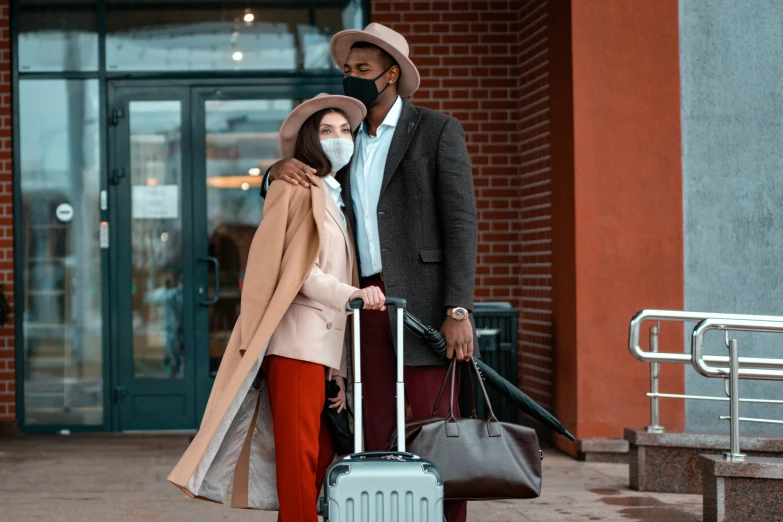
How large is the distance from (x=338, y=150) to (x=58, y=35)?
506 cm

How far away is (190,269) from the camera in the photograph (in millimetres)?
8312

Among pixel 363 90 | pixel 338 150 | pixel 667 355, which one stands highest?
pixel 363 90

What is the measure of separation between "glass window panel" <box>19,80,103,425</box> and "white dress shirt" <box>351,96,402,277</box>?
15.1 ft

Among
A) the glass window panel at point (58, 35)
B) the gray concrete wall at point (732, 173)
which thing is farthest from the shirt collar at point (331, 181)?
the glass window panel at point (58, 35)

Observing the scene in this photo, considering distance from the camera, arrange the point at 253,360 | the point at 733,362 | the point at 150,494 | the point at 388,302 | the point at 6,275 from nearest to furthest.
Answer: the point at 388,302 < the point at 253,360 < the point at 733,362 < the point at 150,494 < the point at 6,275

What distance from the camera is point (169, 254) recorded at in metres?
8.31

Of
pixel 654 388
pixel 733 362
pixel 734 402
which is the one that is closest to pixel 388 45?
pixel 733 362

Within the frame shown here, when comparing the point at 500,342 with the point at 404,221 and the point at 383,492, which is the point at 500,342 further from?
the point at 383,492

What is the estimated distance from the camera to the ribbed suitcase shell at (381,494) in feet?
10.6

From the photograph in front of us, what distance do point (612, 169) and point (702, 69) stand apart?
0.89 metres

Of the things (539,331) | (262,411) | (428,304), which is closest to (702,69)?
(539,331)

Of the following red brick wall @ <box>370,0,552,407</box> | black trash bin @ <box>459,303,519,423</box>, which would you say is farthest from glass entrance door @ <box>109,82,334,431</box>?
black trash bin @ <box>459,303,519,423</box>

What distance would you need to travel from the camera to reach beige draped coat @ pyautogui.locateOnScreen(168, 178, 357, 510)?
3816mm

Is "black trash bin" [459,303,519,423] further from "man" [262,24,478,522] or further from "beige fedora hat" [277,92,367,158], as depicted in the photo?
"beige fedora hat" [277,92,367,158]
